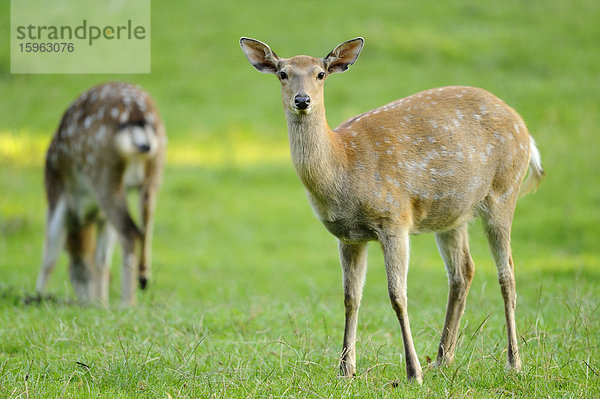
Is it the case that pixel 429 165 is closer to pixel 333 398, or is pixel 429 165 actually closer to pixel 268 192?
pixel 333 398

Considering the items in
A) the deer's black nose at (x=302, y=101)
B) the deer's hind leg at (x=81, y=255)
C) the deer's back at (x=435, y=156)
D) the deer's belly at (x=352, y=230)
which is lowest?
the deer's hind leg at (x=81, y=255)

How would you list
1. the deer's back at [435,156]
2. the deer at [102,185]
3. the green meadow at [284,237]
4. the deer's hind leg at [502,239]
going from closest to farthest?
the green meadow at [284,237], the deer's back at [435,156], the deer's hind leg at [502,239], the deer at [102,185]

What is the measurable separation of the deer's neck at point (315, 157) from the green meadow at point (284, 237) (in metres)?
1.14

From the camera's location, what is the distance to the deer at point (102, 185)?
28.5ft

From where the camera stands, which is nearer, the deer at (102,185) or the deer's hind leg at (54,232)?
the deer at (102,185)

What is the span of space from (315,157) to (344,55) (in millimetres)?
884

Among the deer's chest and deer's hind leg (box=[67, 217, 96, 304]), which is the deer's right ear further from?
deer's hind leg (box=[67, 217, 96, 304])

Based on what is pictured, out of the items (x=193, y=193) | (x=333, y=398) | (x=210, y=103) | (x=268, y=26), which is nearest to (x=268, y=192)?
(x=193, y=193)

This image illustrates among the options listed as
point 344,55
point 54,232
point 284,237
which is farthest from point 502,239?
point 284,237

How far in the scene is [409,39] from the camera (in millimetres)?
20438

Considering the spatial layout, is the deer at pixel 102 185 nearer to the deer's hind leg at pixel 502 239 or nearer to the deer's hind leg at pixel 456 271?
the deer's hind leg at pixel 456 271

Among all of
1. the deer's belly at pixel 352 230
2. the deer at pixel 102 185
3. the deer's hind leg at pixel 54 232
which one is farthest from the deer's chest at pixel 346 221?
the deer's hind leg at pixel 54 232

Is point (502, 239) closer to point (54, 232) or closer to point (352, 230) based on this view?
point (352, 230)

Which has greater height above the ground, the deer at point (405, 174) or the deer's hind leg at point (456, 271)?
the deer at point (405, 174)
